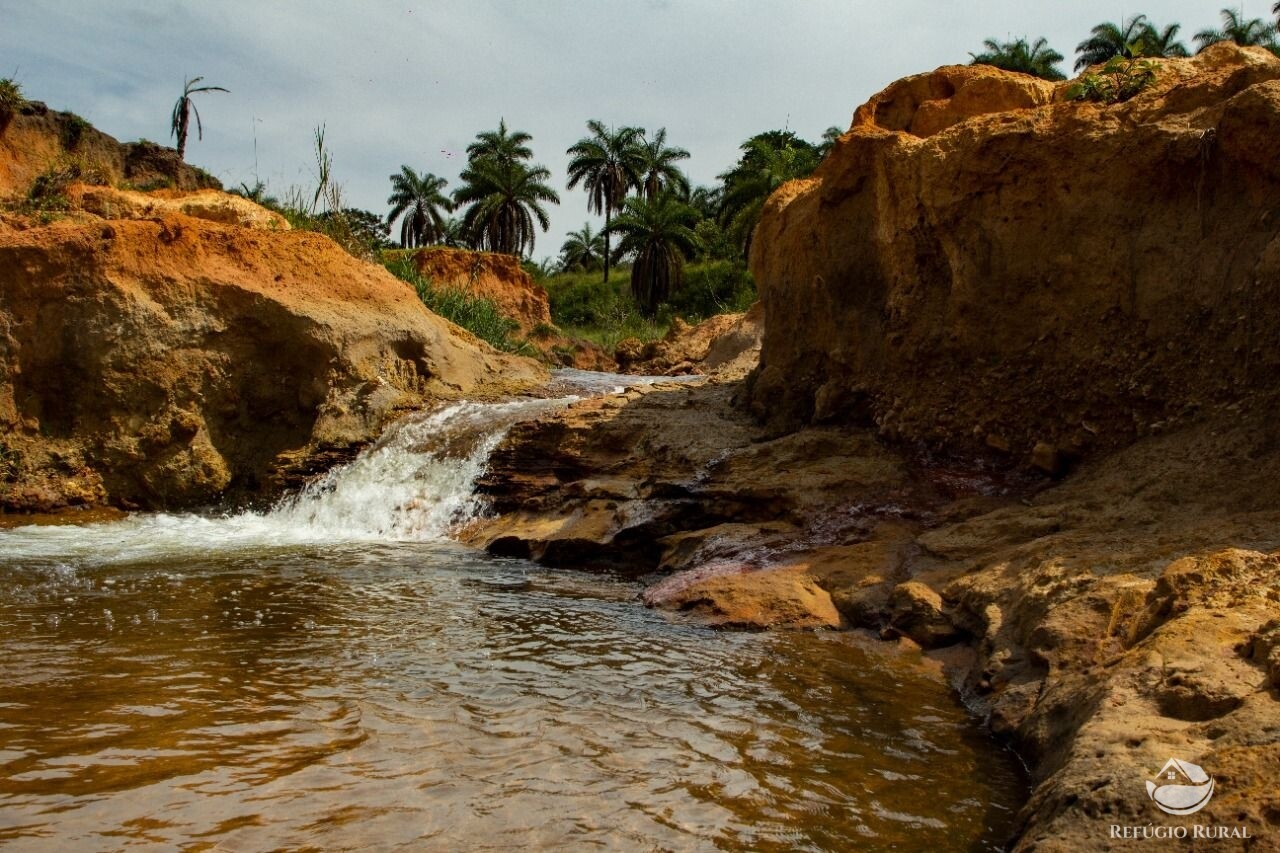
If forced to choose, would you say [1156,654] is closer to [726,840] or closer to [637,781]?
[726,840]

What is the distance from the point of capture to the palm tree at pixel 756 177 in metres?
32.8

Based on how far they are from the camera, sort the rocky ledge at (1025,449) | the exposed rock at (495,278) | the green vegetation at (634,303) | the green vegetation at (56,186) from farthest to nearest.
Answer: the green vegetation at (634,303)
the exposed rock at (495,278)
the green vegetation at (56,186)
the rocky ledge at (1025,449)

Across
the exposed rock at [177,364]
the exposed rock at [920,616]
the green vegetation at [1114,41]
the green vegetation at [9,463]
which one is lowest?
the exposed rock at [920,616]

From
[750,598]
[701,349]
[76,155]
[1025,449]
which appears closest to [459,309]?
[701,349]

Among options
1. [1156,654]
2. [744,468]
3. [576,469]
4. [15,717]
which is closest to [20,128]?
[576,469]

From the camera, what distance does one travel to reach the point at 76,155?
59.0 ft

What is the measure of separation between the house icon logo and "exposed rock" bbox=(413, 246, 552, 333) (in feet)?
95.2

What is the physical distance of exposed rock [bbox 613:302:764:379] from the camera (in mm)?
20219

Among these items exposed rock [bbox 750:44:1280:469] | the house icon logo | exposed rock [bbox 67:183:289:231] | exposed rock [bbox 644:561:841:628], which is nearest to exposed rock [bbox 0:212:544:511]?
exposed rock [bbox 67:183:289:231]

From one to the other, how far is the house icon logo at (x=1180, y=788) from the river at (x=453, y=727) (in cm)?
58

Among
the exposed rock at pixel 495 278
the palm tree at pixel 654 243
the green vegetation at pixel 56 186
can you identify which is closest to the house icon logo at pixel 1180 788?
the green vegetation at pixel 56 186

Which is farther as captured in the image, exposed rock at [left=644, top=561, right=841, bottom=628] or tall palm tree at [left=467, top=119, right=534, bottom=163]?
tall palm tree at [left=467, top=119, right=534, bottom=163]

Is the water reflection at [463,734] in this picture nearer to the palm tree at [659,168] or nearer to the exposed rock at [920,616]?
the exposed rock at [920,616]

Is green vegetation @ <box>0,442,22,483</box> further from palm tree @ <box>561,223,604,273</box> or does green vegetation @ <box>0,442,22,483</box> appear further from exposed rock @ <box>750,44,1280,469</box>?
palm tree @ <box>561,223,604,273</box>
